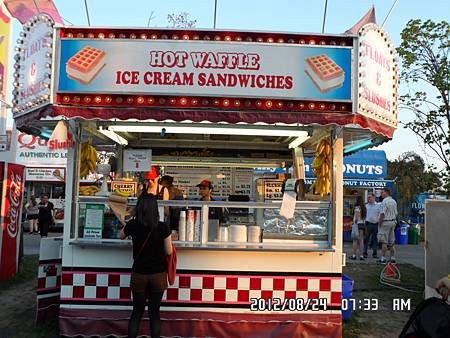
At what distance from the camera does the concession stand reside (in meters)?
5.26

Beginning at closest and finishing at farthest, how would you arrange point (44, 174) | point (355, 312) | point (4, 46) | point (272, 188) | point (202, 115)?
point (202, 115), point (355, 312), point (272, 188), point (4, 46), point (44, 174)

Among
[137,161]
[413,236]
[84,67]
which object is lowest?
[413,236]

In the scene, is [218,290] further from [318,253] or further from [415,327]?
[415,327]

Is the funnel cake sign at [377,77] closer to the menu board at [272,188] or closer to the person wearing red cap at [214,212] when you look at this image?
the person wearing red cap at [214,212]

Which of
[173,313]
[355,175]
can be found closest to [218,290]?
[173,313]

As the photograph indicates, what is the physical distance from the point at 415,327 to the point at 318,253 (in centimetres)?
275

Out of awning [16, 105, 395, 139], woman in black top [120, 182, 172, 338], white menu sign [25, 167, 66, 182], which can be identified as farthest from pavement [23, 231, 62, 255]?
woman in black top [120, 182, 172, 338]

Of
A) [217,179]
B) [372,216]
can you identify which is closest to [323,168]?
[217,179]

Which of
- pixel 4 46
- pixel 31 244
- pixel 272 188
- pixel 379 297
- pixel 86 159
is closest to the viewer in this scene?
pixel 86 159

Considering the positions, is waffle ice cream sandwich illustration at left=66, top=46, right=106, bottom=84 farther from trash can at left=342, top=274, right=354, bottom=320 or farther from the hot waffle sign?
trash can at left=342, top=274, right=354, bottom=320

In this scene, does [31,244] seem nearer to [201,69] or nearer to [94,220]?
[94,220]

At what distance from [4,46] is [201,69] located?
13300 mm

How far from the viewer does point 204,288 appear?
5.55m

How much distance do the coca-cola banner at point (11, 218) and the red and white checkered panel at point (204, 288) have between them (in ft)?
12.0
